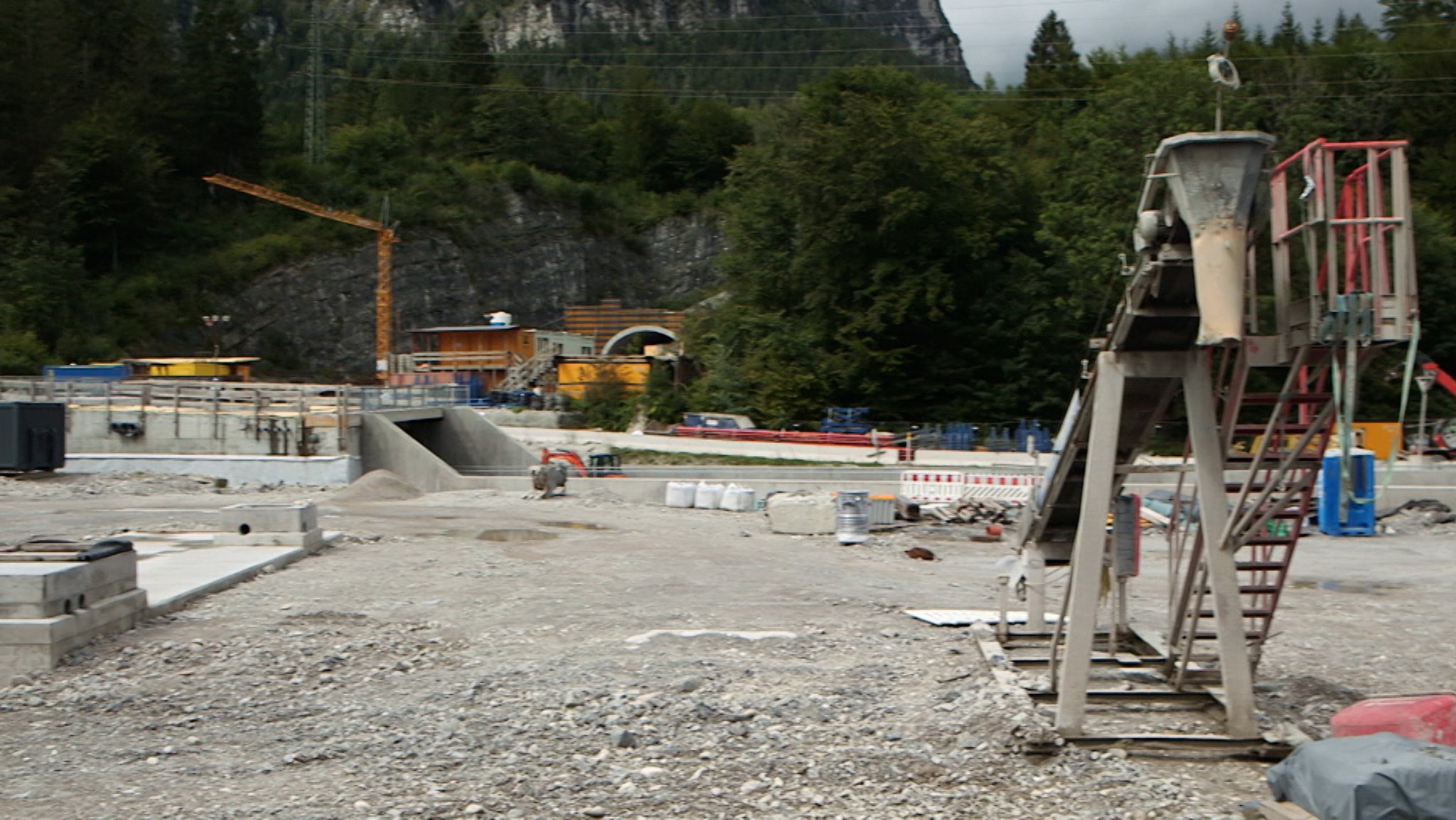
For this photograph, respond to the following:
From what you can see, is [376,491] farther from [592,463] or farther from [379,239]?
[379,239]

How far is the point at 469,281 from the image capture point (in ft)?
295

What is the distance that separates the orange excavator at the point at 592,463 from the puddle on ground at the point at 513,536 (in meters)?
9.36

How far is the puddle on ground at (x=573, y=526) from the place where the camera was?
26594 millimetres

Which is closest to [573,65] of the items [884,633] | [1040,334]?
[1040,334]

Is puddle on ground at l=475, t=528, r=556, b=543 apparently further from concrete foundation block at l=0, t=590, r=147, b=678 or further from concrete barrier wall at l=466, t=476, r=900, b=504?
concrete foundation block at l=0, t=590, r=147, b=678

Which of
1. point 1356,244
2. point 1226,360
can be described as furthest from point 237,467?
point 1356,244

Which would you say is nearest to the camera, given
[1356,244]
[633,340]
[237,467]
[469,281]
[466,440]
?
[1356,244]

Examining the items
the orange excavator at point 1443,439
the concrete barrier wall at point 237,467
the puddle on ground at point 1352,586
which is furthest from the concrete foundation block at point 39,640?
the orange excavator at point 1443,439

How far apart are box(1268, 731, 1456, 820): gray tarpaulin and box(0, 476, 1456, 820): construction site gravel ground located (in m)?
1.01

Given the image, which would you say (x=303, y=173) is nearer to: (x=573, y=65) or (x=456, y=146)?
(x=456, y=146)

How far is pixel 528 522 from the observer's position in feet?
89.8

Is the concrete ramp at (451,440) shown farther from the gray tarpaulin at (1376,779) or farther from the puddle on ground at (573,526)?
the gray tarpaulin at (1376,779)

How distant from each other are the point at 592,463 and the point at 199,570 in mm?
21029

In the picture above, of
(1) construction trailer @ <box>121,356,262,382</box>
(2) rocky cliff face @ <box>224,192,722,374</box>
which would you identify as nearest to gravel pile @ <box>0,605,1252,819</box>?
(1) construction trailer @ <box>121,356,262,382</box>
